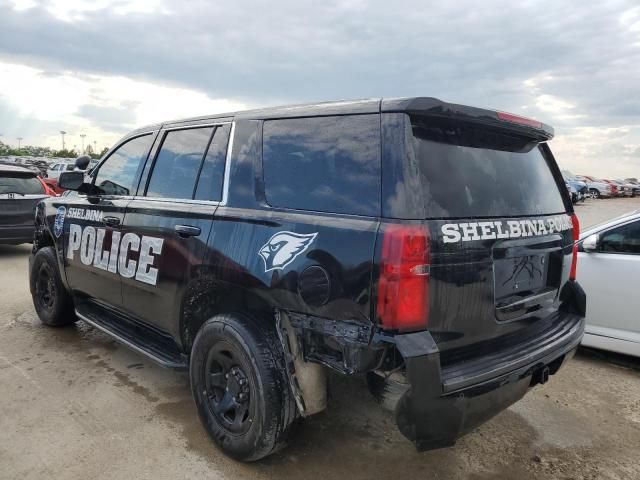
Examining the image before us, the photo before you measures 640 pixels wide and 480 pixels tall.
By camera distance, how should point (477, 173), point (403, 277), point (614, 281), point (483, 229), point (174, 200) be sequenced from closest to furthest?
point (403, 277) → point (483, 229) → point (477, 173) → point (174, 200) → point (614, 281)

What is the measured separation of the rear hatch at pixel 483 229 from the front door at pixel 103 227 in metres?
2.29

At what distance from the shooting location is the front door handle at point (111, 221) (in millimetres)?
3775

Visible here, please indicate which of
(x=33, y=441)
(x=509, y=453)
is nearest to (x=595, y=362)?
(x=509, y=453)

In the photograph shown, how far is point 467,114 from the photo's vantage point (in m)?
2.47

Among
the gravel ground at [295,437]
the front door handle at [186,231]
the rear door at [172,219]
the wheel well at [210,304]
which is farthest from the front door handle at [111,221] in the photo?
the gravel ground at [295,437]

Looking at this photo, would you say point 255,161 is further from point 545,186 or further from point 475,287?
point 545,186

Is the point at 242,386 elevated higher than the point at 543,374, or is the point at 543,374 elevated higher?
the point at 543,374

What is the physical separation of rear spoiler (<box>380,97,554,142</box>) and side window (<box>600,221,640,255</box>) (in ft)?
6.29

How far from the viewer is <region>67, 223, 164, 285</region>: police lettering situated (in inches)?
134

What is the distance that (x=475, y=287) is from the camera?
2.38 m

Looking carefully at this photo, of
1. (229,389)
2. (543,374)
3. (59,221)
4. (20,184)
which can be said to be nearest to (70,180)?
(59,221)

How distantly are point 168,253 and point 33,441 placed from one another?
1.32 m

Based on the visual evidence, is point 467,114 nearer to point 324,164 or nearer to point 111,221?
point 324,164

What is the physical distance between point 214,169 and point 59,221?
2275 millimetres
